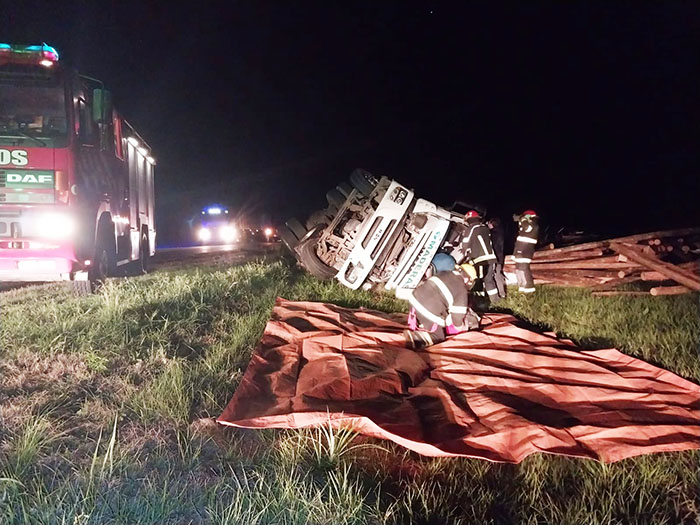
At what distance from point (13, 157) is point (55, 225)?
34.6 inches

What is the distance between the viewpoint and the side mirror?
20.6 ft

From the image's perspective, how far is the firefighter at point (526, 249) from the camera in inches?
319

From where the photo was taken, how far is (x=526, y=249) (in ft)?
26.8

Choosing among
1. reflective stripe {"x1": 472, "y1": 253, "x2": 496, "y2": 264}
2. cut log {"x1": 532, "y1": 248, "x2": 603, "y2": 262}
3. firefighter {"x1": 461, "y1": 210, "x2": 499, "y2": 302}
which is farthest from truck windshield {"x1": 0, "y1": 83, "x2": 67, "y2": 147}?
cut log {"x1": 532, "y1": 248, "x2": 603, "y2": 262}

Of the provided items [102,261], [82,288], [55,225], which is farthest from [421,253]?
[55,225]

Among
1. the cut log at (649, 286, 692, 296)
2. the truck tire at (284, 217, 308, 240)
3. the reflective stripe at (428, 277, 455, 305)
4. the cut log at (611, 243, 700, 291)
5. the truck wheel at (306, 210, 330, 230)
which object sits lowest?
the cut log at (649, 286, 692, 296)

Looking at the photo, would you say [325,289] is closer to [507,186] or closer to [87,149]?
[87,149]

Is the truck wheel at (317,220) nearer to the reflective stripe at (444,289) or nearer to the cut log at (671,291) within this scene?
the reflective stripe at (444,289)

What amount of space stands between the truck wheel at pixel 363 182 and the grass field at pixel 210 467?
3969 mm

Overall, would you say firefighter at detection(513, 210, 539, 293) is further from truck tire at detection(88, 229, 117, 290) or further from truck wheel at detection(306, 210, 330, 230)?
truck tire at detection(88, 229, 117, 290)

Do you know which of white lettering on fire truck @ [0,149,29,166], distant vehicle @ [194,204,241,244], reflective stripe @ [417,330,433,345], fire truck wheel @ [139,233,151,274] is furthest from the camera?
distant vehicle @ [194,204,241,244]

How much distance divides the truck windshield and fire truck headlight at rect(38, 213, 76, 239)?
0.83 metres

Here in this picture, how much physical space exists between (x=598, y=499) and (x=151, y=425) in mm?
2663

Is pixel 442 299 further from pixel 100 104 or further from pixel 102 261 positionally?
pixel 102 261
